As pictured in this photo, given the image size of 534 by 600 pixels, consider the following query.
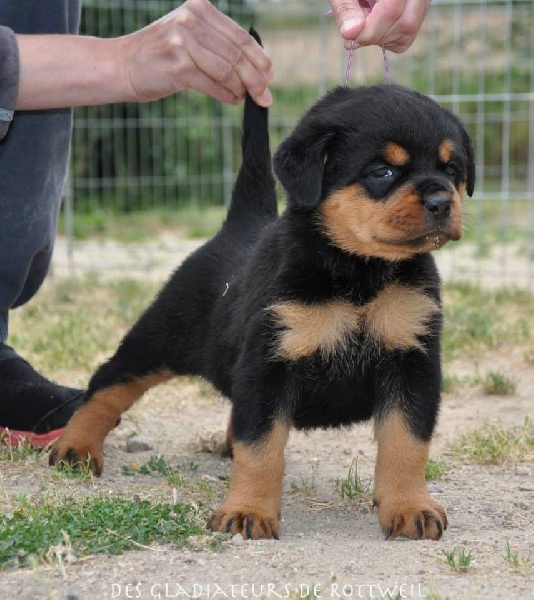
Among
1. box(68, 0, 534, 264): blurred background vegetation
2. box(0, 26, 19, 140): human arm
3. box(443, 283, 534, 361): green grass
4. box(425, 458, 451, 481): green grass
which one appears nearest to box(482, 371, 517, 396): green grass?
box(443, 283, 534, 361): green grass

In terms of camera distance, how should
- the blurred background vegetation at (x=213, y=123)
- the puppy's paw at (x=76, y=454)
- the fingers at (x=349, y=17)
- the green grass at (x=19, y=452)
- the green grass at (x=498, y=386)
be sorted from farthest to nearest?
1. the blurred background vegetation at (x=213, y=123)
2. the green grass at (x=498, y=386)
3. the green grass at (x=19, y=452)
4. the puppy's paw at (x=76, y=454)
5. the fingers at (x=349, y=17)

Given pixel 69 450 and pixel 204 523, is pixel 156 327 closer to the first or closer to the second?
pixel 69 450

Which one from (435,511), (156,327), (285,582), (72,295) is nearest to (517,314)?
(72,295)

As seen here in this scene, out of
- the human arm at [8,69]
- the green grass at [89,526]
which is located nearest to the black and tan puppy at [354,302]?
the green grass at [89,526]

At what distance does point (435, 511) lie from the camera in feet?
8.86

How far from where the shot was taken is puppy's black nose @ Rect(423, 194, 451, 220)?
2611mm

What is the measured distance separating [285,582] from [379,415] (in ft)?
2.20

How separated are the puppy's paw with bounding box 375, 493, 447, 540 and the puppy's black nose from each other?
727 millimetres

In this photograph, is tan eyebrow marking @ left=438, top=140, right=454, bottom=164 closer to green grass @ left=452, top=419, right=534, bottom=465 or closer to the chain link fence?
green grass @ left=452, top=419, right=534, bottom=465

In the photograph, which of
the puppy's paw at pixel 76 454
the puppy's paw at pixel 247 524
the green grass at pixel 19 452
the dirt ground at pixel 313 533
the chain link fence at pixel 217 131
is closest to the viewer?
the dirt ground at pixel 313 533

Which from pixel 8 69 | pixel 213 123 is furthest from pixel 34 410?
pixel 213 123

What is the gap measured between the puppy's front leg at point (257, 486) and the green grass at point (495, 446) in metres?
1.08

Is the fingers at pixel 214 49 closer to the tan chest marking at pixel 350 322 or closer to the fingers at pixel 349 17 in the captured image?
the fingers at pixel 349 17

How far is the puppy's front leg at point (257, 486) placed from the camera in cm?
264
